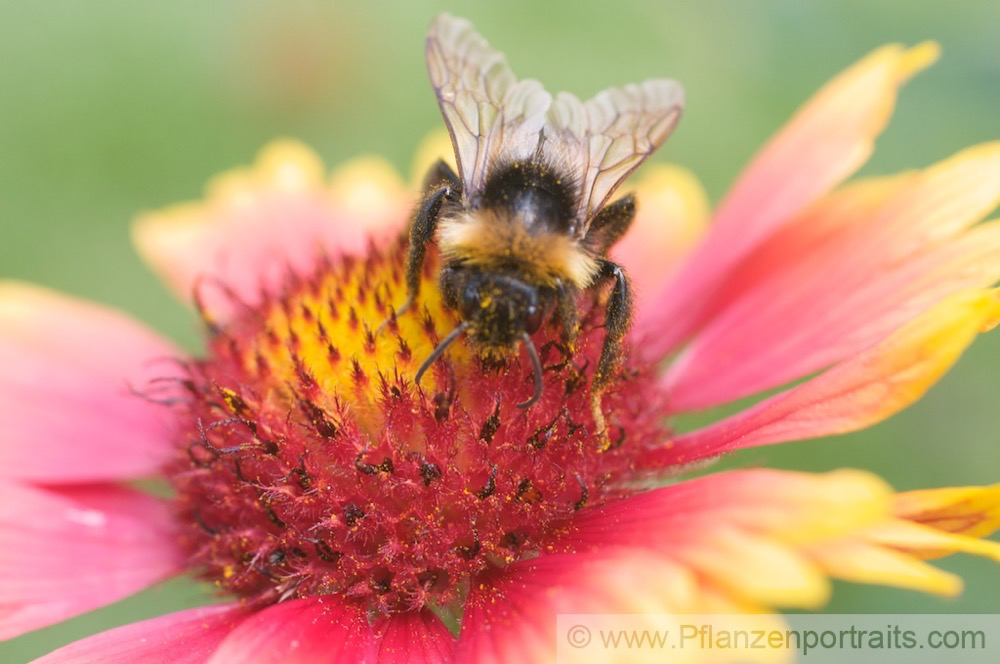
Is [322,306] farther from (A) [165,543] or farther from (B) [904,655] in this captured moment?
(B) [904,655]

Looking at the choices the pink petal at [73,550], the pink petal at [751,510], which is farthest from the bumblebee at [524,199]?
the pink petal at [73,550]

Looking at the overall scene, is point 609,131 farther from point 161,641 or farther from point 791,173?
point 161,641

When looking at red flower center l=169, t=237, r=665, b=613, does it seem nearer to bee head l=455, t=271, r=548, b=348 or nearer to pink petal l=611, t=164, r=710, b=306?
bee head l=455, t=271, r=548, b=348

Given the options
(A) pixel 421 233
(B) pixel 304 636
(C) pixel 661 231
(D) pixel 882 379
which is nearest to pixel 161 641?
(B) pixel 304 636

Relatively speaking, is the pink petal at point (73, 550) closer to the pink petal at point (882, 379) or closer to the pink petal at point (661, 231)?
the pink petal at point (882, 379)

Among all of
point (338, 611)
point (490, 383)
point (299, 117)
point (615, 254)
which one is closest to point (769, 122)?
point (615, 254)

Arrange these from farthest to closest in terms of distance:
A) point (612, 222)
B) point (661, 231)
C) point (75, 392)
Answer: point (661, 231) → point (75, 392) → point (612, 222)

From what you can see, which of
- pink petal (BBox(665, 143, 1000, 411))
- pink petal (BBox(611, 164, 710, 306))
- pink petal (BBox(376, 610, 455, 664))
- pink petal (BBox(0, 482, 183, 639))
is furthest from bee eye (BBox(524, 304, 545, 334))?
pink petal (BBox(611, 164, 710, 306))
